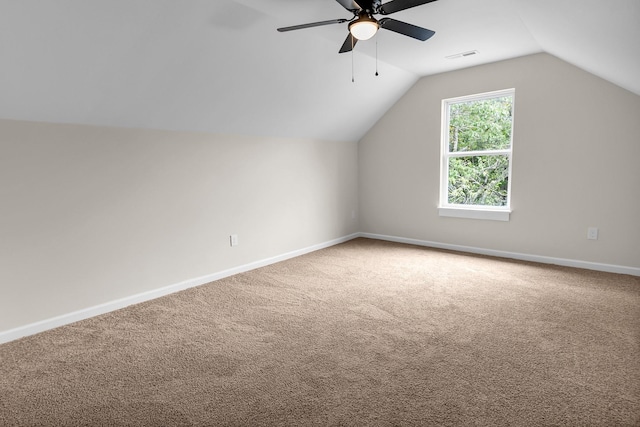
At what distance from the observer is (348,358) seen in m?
2.25

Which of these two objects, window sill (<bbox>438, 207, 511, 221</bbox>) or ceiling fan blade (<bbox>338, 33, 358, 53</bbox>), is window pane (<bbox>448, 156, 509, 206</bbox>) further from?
ceiling fan blade (<bbox>338, 33, 358, 53</bbox>)

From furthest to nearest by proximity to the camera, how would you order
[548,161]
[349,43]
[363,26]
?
[548,161], [349,43], [363,26]

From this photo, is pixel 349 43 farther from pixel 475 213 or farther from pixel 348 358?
pixel 475 213

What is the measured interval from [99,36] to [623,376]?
364cm

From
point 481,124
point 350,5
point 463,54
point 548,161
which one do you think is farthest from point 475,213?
point 350,5

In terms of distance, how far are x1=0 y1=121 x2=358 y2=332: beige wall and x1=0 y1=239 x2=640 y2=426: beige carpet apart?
30 cm

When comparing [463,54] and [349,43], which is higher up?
[463,54]

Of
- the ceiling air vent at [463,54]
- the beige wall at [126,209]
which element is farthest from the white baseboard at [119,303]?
the ceiling air vent at [463,54]

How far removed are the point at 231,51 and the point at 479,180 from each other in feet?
11.1

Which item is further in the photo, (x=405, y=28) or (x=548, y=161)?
(x=548, y=161)

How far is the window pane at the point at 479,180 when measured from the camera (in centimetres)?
447

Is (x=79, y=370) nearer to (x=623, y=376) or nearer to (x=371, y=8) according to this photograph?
(x=371, y=8)

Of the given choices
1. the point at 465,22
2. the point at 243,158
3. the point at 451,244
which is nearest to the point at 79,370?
the point at 243,158

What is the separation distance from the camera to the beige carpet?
5.83 feet
